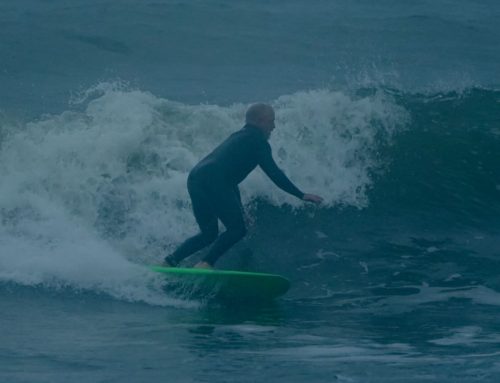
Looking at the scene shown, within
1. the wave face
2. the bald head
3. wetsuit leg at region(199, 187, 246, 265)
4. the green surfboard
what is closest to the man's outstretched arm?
the bald head

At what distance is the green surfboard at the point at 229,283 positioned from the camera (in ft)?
24.9

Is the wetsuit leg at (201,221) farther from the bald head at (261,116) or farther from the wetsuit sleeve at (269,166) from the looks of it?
the bald head at (261,116)

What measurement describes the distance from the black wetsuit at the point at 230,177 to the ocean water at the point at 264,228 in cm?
63

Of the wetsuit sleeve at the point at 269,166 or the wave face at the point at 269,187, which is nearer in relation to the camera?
the wetsuit sleeve at the point at 269,166

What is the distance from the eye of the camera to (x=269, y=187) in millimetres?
10102

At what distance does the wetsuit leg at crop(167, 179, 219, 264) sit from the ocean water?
14.6 inches

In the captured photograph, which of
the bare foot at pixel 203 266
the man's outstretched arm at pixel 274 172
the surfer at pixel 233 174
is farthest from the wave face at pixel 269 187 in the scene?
the man's outstretched arm at pixel 274 172

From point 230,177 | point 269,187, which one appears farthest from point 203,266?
point 269,187

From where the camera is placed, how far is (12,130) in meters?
11.2

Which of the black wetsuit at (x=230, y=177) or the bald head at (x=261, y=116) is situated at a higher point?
the bald head at (x=261, y=116)

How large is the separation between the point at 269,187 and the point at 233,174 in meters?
2.30

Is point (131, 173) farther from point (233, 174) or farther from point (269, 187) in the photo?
point (233, 174)

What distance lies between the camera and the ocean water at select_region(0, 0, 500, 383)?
19.6 feet

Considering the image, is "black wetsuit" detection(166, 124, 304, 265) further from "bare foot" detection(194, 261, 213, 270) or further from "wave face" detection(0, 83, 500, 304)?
"wave face" detection(0, 83, 500, 304)
